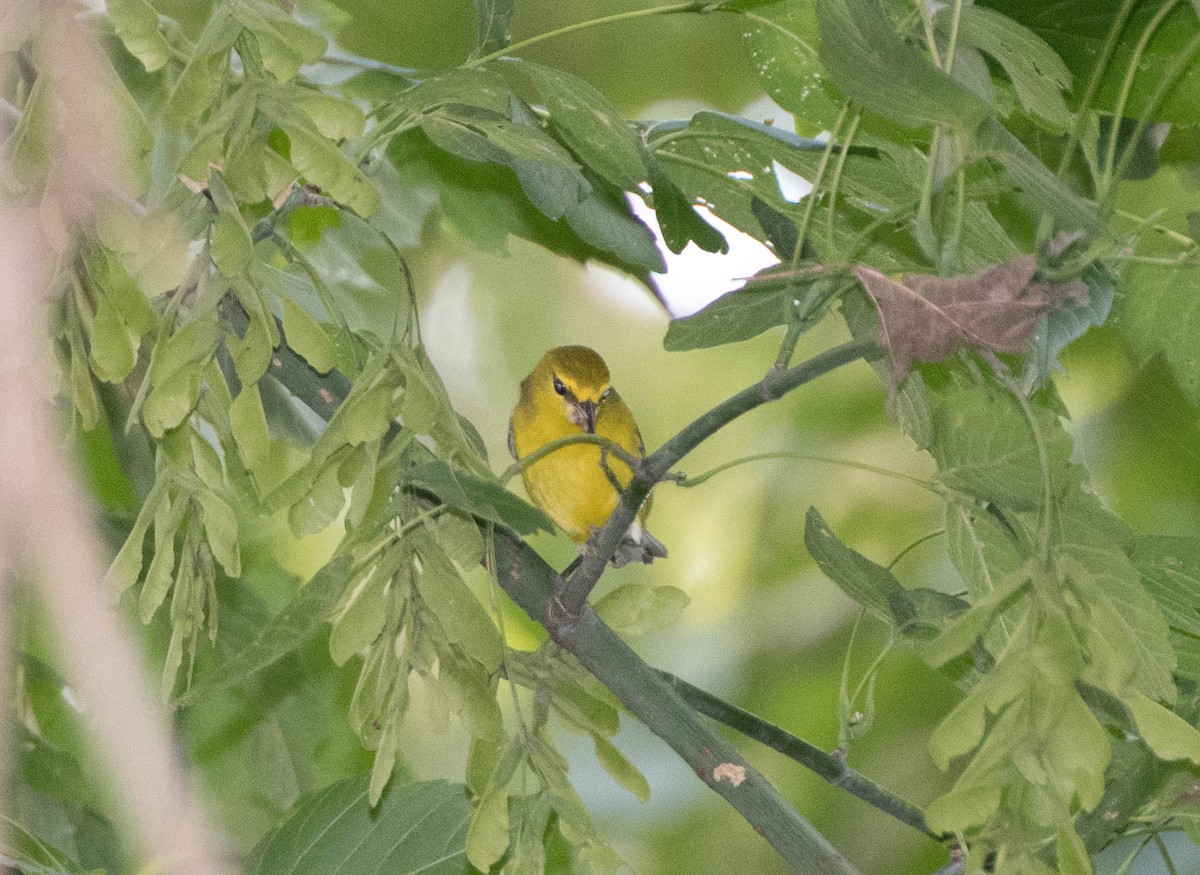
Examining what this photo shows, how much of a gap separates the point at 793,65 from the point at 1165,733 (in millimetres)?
338

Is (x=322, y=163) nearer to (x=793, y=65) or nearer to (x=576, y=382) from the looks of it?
(x=793, y=65)

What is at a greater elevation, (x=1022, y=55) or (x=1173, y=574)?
(x=1022, y=55)

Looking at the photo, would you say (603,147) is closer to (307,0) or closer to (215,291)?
(215,291)

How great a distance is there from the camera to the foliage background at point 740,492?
37.4 inches

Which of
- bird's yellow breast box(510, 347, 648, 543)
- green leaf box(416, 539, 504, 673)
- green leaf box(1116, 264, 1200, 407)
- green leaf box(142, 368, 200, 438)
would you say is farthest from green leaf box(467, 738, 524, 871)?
bird's yellow breast box(510, 347, 648, 543)

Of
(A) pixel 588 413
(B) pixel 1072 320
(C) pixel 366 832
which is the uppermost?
(B) pixel 1072 320

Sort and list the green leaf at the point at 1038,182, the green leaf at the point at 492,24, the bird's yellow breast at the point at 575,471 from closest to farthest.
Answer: the green leaf at the point at 1038,182 < the green leaf at the point at 492,24 < the bird's yellow breast at the point at 575,471

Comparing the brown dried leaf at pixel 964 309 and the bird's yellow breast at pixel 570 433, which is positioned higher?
the brown dried leaf at pixel 964 309

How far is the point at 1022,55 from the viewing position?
44 cm

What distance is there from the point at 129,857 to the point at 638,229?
1.56 ft

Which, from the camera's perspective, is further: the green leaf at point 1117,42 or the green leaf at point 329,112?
the green leaf at point 1117,42

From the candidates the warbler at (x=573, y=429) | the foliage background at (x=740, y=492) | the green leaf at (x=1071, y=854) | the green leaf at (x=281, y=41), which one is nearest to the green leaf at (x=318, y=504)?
the green leaf at (x=281, y=41)

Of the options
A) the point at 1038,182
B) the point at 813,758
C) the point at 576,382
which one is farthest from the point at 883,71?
the point at 576,382

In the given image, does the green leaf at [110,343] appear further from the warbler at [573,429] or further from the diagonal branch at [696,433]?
the warbler at [573,429]
